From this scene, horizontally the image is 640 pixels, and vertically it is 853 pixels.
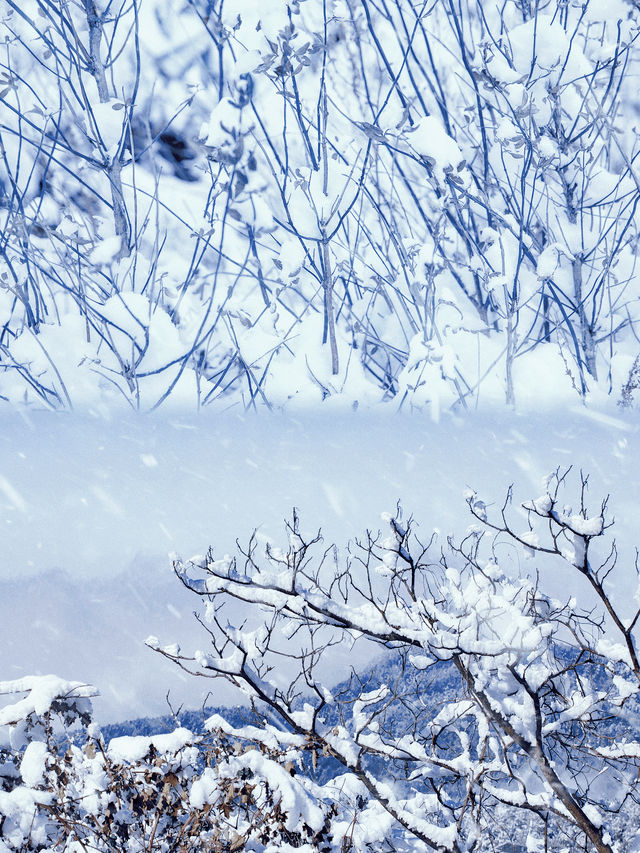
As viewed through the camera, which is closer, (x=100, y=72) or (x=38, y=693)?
(x=38, y=693)

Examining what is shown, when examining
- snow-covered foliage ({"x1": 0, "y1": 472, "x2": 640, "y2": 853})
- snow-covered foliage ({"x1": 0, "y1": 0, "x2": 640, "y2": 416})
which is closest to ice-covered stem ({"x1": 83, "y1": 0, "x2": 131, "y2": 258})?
snow-covered foliage ({"x1": 0, "y1": 0, "x2": 640, "y2": 416})

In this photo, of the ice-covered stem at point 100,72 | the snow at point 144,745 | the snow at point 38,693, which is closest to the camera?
the snow at point 38,693

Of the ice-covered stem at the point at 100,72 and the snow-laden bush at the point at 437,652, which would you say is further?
the ice-covered stem at the point at 100,72

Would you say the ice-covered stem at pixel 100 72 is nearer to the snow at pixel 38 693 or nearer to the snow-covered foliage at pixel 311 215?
the snow-covered foliage at pixel 311 215

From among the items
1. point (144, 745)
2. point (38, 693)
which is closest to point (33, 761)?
point (38, 693)

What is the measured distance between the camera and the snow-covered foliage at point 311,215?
4516 mm

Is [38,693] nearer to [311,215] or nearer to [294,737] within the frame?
[294,737]

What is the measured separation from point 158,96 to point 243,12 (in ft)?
2.57

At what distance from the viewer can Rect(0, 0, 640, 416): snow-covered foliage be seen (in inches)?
178

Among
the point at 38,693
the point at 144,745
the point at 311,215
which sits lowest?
the point at 144,745

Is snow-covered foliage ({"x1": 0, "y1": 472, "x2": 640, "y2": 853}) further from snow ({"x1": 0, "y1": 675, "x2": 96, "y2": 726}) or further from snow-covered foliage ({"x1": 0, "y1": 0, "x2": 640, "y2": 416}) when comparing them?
snow-covered foliage ({"x1": 0, "y1": 0, "x2": 640, "y2": 416})

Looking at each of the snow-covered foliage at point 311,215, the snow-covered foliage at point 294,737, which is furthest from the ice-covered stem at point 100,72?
the snow-covered foliage at point 294,737

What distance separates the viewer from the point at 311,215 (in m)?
4.66

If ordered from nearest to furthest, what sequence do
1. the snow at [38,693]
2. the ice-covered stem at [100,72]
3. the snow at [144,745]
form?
the snow at [38,693] < the snow at [144,745] < the ice-covered stem at [100,72]
